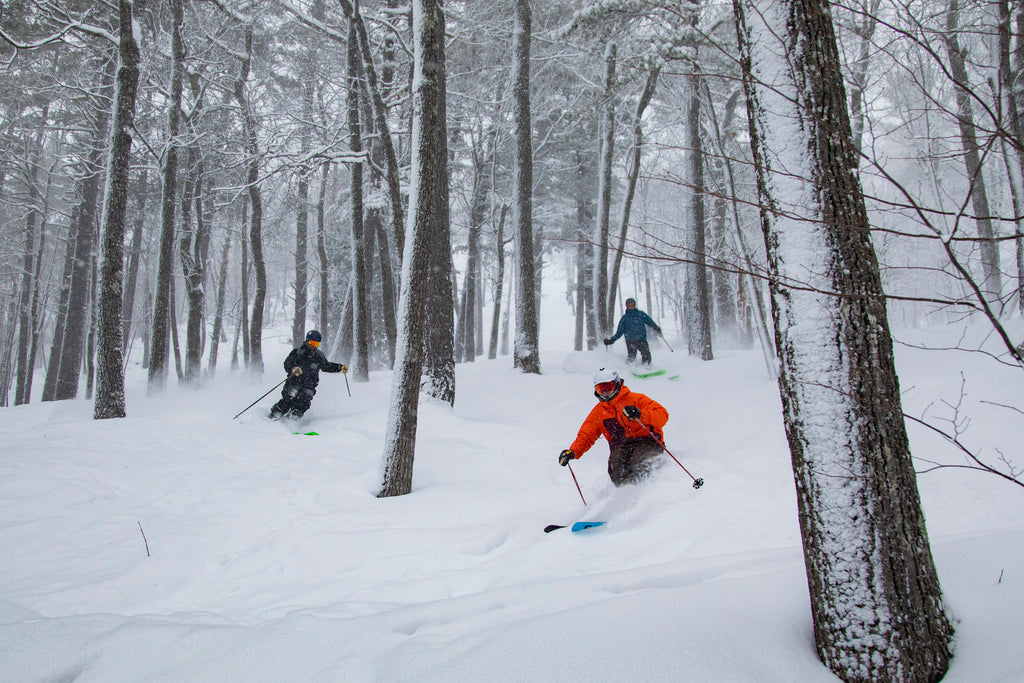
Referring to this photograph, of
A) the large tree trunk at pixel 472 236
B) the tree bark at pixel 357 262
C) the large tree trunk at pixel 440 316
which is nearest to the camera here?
the large tree trunk at pixel 440 316

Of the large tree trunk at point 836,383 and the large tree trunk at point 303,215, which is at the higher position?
the large tree trunk at point 303,215

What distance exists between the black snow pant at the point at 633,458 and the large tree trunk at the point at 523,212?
18.0 ft

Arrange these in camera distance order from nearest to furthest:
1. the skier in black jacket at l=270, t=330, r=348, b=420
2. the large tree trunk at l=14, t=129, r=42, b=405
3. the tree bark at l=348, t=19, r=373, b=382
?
the skier in black jacket at l=270, t=330, r=348, b=420, the tree bark at l=348, t=19, r=373, b=382, the large tree trunk at l=14, t=129, r=42, b=405

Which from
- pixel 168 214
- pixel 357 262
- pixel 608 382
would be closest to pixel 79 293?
pixel 168 214

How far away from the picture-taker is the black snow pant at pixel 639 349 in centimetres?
1140

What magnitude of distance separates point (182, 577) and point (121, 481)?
2683 mm

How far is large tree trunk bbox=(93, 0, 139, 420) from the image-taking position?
886 centimetres

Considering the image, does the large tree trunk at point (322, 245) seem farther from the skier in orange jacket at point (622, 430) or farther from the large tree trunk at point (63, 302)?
the skier in orange jacket at point (622, 430)

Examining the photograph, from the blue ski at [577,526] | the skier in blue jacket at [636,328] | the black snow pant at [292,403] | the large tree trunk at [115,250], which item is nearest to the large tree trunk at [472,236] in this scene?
the skier in blue jacket at [636,328]

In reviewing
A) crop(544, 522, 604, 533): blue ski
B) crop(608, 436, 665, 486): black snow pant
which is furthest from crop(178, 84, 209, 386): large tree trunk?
crop(544, 522, 604, 533): blue ski

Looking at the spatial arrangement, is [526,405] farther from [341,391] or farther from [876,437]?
[876,437]

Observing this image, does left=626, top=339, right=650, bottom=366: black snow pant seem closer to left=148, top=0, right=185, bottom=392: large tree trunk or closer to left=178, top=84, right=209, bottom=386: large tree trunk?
left=148, top=0, right=185, bottom=392: large tree trunk

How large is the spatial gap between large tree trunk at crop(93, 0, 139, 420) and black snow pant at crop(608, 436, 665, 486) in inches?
341

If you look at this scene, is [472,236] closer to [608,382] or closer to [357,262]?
[357,262]
